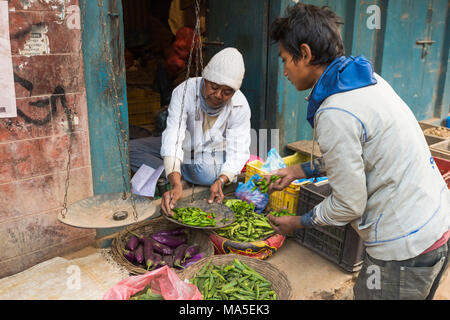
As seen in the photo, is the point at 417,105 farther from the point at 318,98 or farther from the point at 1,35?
the point at 1,35

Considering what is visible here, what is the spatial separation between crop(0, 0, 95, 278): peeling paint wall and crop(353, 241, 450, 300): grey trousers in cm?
239

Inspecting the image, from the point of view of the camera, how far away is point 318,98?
2.00m

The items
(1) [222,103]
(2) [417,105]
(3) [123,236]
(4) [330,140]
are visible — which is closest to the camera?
(4) [330,140]

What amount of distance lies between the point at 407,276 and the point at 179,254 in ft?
5.90

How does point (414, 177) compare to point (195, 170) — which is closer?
point (414, 177)

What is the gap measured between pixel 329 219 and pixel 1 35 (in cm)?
245

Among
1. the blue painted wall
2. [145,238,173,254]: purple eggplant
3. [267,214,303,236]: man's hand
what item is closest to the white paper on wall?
[145,238,173,254]: purple eggplant

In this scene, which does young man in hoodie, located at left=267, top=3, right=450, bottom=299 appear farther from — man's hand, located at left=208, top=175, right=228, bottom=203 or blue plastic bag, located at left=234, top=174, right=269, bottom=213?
blue plastic bag, located at left=234, top=174, right=269, bottom=213

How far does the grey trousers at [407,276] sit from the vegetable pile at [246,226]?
1.48 meters

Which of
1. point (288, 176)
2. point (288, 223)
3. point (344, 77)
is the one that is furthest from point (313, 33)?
point (288, 176)

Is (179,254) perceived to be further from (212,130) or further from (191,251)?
(212,130)

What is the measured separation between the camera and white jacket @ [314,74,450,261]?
73.5 inches

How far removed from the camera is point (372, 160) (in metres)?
1.95
